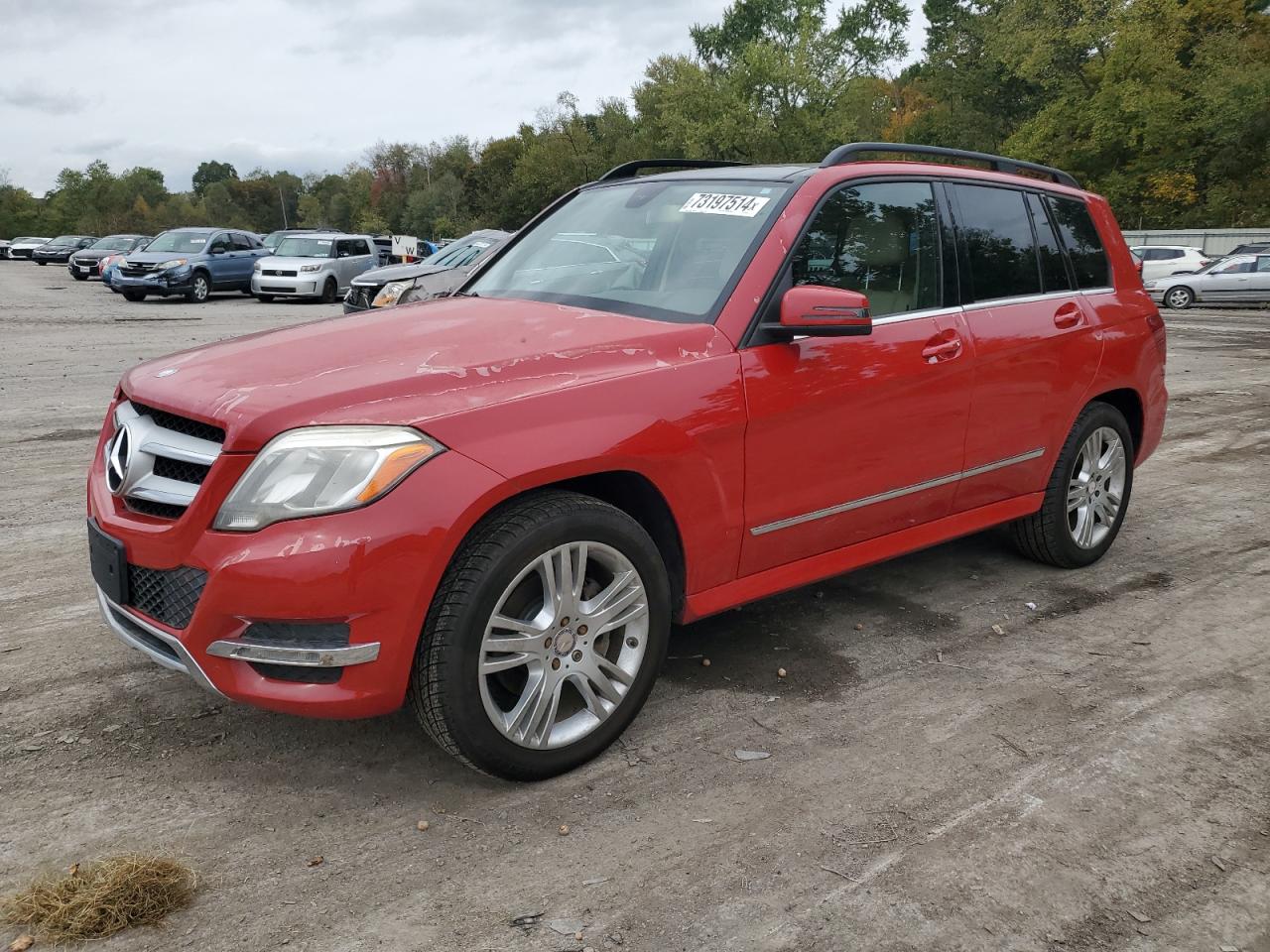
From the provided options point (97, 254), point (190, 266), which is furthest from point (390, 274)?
point (97, 254)

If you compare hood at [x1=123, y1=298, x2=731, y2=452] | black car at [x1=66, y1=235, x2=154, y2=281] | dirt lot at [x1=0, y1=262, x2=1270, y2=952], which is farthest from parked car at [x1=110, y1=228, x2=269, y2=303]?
hood at [x1=123, y1=298, x2=731, y2=452]

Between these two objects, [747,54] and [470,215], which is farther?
[470,215]

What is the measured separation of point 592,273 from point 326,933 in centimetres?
247

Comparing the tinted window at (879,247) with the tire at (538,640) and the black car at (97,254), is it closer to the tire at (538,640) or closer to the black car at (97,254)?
the tire at (538,640)

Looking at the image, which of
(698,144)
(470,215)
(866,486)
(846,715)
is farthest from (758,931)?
(470,215)

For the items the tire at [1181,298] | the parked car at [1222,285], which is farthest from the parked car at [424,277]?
the parked car at [1222,285]

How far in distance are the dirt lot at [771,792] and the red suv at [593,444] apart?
37 centimetres

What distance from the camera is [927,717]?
3.50 metres

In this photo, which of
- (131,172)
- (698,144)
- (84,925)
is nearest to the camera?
(84,925)

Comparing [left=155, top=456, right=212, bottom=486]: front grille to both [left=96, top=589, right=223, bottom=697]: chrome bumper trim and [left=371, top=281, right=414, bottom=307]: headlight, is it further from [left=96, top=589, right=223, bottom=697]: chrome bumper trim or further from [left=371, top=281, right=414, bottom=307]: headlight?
[left=371, top=281, right=414, bottom=307]: headlight

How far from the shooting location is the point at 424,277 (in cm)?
1434

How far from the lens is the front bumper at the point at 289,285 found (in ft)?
78.8

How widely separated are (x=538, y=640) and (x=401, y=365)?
90cm

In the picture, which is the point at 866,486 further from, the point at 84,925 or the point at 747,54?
the point at 747,54
